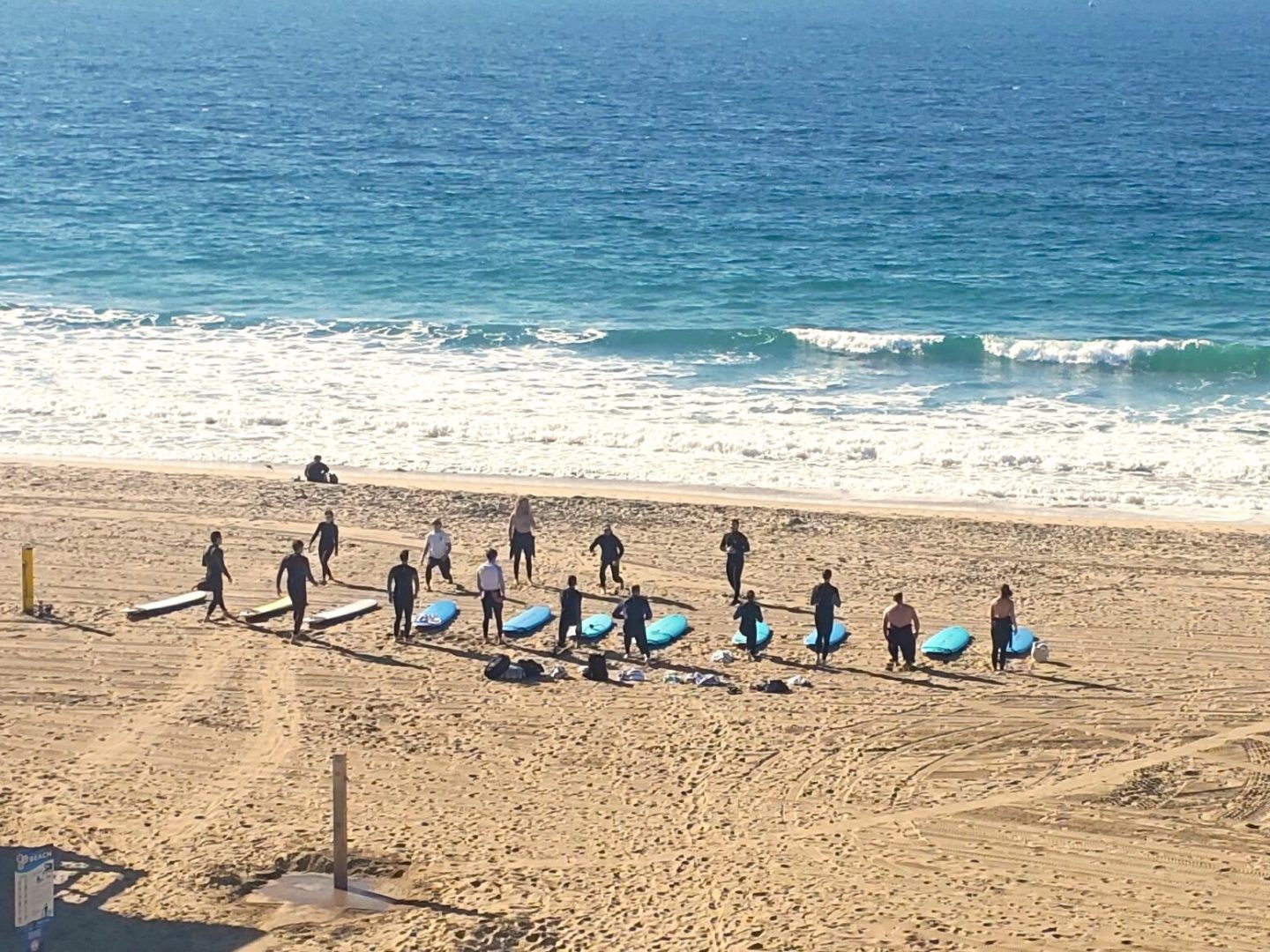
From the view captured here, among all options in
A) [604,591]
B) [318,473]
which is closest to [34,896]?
[604,591]

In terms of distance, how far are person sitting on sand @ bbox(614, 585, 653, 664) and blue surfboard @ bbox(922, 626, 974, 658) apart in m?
3.21

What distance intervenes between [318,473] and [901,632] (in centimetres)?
1202

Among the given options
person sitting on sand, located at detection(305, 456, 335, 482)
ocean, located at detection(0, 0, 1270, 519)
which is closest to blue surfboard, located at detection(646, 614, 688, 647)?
ocean, located at detection(0, 0, 1270, 519)

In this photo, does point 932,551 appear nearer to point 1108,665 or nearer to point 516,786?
point 1108,665

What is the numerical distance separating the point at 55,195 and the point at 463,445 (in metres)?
33.8

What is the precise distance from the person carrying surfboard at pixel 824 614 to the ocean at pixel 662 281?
8.97 m

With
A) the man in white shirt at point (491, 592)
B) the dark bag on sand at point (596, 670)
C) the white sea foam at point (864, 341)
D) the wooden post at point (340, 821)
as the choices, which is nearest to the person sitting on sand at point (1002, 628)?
the dark bag on sand at point (596, 670)

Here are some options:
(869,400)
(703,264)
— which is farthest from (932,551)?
(703,264)

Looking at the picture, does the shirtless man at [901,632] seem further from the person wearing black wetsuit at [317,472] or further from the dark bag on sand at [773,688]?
the person wearing black wetsuit at [317,472]

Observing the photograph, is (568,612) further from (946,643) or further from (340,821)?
(340,821)

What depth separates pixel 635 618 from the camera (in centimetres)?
1998

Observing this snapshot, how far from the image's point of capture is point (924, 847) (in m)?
15.2

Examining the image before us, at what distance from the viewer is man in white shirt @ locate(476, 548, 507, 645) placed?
68.1ft

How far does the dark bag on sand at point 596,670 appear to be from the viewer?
1939 cm
